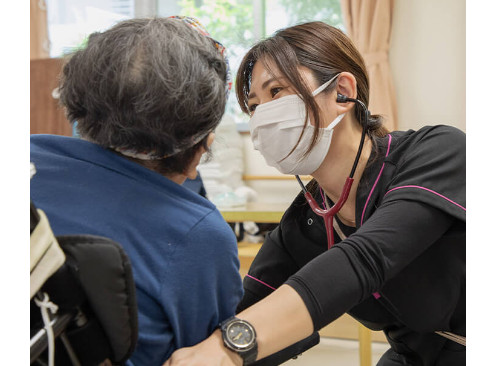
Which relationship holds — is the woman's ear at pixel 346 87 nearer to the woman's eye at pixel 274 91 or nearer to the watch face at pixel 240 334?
the woman's eye at pixel 274 91

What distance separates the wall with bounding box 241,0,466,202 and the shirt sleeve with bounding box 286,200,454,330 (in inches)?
96.0

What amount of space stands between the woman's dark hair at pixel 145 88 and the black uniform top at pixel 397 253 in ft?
1.14

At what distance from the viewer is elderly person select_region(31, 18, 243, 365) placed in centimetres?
70

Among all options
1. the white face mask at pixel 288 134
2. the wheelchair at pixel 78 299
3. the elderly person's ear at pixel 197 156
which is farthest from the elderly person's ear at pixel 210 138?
the white face mask at pixel 288 134

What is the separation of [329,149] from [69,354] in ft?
2.80

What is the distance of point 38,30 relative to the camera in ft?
13.5

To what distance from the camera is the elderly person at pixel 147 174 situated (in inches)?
27.7

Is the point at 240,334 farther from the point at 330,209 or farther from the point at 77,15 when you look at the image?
the point at 77,15

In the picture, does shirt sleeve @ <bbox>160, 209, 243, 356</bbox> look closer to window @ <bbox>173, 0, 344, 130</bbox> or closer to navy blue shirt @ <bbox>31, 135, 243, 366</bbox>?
navy blue shirt @ <bbox>31, 135, 243, 366</bbox>

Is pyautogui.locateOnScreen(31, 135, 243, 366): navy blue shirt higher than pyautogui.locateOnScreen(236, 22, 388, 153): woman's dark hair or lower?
lower

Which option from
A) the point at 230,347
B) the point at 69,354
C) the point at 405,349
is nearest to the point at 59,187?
the point at 69,354

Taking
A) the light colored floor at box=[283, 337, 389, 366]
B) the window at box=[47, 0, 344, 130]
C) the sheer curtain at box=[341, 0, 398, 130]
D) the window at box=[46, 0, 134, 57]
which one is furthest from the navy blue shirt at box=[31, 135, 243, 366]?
the window at box=[46, 0, 134, 57]

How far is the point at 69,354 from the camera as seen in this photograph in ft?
2.09

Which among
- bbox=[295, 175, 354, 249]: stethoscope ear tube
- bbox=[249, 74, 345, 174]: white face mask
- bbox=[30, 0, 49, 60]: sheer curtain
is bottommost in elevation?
A: bbox=[295, 175, 354, 249]: stethoscope ear tube
